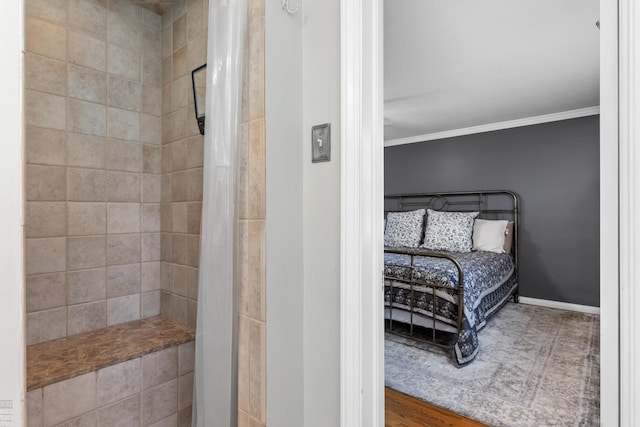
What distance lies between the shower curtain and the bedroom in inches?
46.7

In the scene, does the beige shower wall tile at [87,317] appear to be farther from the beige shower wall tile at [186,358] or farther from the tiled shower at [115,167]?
the beige shower wall tile at [186,358]

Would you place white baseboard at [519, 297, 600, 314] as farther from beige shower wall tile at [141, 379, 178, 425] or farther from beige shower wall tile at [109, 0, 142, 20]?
beige shower wall tile at [109, 0, 142, 20]

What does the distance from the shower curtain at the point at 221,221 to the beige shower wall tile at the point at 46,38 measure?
850mm

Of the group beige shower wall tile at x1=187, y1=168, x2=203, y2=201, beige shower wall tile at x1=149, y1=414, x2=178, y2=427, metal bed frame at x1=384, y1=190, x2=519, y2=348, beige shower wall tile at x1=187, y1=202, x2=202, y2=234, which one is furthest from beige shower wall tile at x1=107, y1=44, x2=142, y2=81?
metal bed frame at x1=384, y1=190, x2=519, y2=348

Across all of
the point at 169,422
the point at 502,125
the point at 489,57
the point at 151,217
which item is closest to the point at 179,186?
the point at 151,217

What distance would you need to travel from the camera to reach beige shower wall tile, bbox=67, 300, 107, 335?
4.89ft

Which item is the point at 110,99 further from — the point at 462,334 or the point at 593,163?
the point at 593,163

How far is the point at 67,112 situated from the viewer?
58.2 inches

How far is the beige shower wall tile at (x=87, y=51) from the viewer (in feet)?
4.92

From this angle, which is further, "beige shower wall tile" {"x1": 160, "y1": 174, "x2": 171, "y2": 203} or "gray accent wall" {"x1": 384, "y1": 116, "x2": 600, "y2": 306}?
"gray accent wall" {"x1": 384, "y1": 116, "x2": 600, "y2": 306}

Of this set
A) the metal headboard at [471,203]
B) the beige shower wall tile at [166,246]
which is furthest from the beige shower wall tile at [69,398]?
the metal headboard at [471,203]

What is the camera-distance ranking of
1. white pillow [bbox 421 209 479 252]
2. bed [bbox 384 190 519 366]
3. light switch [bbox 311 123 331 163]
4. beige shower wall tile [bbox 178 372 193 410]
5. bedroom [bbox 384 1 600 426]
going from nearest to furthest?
light switch [bbox 311 123 331 163] < beige shower wall tile [bbox 178 372 193 410] < bedroom [bbox 384 1 600 426] < bed [bbox 384 190 519 366] < white pillow [bbox 421 209 479 252]

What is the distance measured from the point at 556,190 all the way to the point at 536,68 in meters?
1.83
